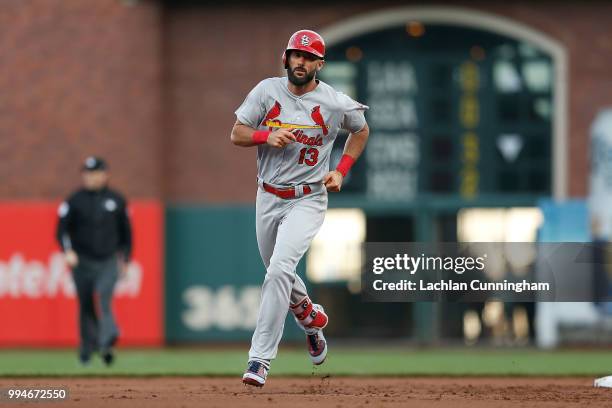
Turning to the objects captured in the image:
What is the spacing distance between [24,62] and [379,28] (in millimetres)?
5256

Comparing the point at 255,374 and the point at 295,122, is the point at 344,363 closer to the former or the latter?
the point at 255,374

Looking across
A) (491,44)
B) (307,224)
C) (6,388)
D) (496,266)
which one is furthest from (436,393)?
(491,44)

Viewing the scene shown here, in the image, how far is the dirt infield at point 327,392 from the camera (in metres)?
9.04

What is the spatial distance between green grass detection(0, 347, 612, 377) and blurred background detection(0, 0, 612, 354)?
0.80 metres

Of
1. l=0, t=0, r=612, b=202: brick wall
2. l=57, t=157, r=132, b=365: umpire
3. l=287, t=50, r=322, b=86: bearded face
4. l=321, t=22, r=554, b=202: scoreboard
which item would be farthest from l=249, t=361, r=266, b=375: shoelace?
l=0, t=0, r=612, b=202: brick wall

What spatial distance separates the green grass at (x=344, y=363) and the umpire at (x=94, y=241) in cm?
59

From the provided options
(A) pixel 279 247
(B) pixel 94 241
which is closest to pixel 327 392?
(A) pixel 279 247

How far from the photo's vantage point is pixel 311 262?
1923cm

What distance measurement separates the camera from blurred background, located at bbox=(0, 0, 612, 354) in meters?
19.2

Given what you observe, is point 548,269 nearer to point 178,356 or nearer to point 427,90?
point 178,356

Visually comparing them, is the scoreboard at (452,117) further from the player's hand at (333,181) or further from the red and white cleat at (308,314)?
the player's hand at (333,181)

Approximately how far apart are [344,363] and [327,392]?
5.46m

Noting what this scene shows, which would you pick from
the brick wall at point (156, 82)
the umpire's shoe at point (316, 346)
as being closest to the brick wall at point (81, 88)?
the brick wall at point (156, 82)

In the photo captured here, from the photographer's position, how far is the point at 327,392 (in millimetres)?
10109
